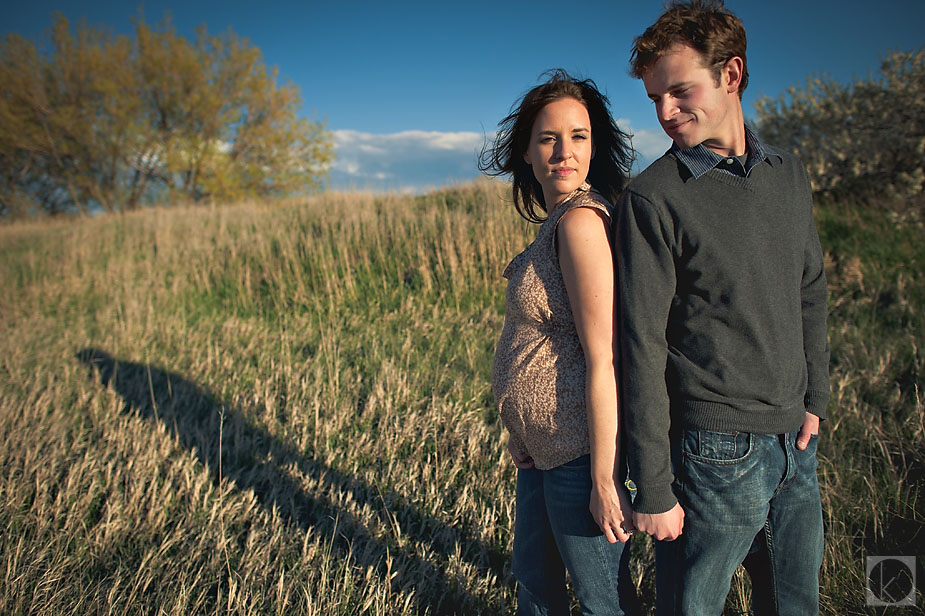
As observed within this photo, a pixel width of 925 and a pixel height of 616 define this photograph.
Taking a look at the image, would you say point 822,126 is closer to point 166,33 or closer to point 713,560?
point 713,560

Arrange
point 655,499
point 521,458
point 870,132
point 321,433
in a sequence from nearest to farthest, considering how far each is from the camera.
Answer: point 655,499, point 521,458, point 321,433, point 870,132

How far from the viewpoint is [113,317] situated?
627 cm

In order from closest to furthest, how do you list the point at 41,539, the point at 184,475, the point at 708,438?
the point at 708,438, the point at 41,539, the point at 184,475

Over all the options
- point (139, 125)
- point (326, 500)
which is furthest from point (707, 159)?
point (139, 125)

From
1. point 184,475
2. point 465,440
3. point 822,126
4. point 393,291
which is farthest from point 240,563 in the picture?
point 822,126

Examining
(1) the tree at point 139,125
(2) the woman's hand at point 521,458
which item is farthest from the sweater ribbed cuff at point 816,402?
(1) the tree at point 139,125

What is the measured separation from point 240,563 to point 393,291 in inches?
163

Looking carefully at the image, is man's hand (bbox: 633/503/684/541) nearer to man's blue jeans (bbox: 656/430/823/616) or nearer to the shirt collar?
man's blue jeans (bbox: 656/430/823/616)

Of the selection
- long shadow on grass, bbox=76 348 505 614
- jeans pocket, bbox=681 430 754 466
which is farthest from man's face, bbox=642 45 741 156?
long shadow on grass, bbox=76 348 505 614

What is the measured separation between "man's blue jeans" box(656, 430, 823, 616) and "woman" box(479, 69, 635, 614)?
0.51ft

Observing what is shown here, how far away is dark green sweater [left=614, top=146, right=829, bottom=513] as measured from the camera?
1.19 meters

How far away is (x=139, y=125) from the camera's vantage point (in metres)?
26.0

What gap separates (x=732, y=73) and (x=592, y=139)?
0.43m

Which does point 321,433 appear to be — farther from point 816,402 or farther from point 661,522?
point 816,402
